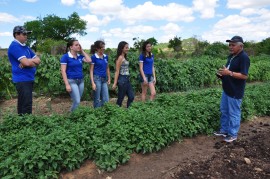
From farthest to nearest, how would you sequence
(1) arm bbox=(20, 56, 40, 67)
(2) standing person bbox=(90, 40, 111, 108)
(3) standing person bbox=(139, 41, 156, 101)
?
(3) standing person bbox=(139, 41, 156, 101)
(2) standing person bbox=(90, 40, 111, 108)
(1) arm bbox=(20, 56, 40, 67)

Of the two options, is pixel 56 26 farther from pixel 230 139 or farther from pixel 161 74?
pixel 230 139

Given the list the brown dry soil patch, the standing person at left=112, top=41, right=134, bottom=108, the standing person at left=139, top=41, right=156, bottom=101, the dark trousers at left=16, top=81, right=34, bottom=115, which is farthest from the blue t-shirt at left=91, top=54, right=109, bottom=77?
the brown dry soil patch

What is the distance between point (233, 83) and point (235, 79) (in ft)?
0.26

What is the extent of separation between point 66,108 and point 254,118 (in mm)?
4711

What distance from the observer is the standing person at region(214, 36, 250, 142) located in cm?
542

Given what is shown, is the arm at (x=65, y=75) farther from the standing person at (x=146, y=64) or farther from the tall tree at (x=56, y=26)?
the tall tree at (x=56, y=26)

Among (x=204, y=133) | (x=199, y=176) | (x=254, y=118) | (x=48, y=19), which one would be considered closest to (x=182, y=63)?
(x=254, y=118)

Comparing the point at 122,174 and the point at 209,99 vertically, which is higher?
the point at 209,99

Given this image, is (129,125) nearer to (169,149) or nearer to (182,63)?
(169,149)

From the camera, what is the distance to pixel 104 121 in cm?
526

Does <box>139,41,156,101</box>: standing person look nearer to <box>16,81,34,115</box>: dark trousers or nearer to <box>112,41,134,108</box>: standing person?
<box>112,41,134,108</box>: standing person

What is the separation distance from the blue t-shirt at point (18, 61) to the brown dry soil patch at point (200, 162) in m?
2.05

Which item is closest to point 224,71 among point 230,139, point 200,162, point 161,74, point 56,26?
point 230,139

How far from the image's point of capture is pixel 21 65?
5.44m
